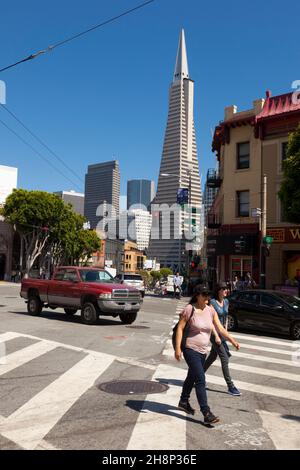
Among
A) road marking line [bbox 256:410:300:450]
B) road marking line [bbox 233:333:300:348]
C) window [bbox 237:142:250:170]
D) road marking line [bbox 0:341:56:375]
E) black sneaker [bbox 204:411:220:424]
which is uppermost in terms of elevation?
window [bbox 237:142:250:170]

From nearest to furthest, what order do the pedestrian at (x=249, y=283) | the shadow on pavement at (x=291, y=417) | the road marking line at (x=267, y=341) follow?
1. the shadow on pavement at (x=291, y=417)
2. the road marking line at (x=267, y=341)
3. the pedestrian at (x=249, y=283)

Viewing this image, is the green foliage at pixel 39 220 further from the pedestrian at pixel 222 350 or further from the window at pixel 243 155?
the pedestrian at pixel 222 350

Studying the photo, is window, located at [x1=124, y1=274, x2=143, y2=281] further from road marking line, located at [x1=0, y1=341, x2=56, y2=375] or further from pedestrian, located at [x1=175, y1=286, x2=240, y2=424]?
pedestrian, located at [x1=175, y1=286, x2=240, y2=424]

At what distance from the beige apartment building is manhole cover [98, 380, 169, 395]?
20707 millimetres

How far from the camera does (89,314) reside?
15992 millimetres

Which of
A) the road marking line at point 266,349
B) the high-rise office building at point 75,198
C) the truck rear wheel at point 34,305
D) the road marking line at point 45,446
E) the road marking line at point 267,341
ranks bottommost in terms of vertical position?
the road marking line at point 267,341

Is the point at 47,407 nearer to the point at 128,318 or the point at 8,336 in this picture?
the point at 8,336

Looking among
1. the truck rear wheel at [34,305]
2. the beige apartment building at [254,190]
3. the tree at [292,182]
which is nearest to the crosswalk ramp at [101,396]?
the truck rear wheel at [34,305]

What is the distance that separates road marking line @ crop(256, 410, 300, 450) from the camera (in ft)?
17.6

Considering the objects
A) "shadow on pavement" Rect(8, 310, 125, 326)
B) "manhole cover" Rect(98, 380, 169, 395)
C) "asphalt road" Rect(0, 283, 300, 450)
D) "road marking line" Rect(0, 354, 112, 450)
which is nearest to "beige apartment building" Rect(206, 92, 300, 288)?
"shadow on pavement" Rect(8, 310, 125, 326)

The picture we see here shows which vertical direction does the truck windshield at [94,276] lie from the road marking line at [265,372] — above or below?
above

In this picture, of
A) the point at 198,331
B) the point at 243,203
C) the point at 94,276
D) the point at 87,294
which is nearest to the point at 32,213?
the point at 243,203

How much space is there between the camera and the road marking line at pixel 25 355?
30.5 feet

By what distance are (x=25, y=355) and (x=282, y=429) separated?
20.4 ft
